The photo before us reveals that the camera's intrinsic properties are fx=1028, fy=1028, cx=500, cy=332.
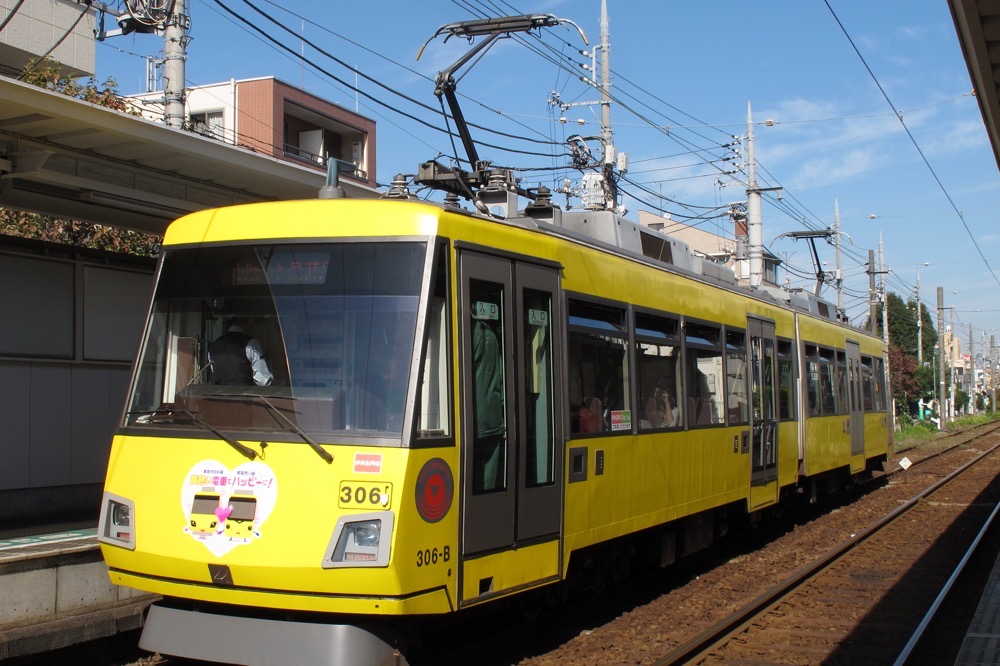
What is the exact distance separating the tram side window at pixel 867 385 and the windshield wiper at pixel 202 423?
50.3 feet

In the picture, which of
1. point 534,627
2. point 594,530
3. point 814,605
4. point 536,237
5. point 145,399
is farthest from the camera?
point 814,605

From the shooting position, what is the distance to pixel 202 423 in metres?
6.04

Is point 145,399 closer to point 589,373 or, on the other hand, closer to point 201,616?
point 201,616

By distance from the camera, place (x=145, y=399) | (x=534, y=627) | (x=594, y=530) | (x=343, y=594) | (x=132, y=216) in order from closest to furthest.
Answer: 1. (x=343, y=594)
2. (x=145, y=399)
3. (x=594, y=530)
4. (x=534, y=627)
5. (x=132, y=216)

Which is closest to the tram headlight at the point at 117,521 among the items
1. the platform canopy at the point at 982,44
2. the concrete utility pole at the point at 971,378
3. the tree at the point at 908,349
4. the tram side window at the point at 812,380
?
the platform canopy at the point at 982,44

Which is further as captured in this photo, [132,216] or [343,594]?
[132,216]

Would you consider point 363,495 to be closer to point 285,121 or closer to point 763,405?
point 763,405

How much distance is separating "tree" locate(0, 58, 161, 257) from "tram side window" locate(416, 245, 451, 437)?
40.1ft

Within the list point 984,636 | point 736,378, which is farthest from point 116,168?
point 984,636

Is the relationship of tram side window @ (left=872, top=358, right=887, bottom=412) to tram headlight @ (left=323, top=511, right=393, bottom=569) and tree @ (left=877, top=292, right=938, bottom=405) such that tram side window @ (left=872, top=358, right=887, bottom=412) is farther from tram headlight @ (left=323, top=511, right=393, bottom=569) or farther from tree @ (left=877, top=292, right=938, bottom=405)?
tree @ (left=877, top=292, right=938, bottom=405)

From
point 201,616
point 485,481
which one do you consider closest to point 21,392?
point 201,616

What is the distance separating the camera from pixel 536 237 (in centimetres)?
721

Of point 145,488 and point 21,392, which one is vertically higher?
point 21,392

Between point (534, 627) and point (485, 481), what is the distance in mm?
2534
